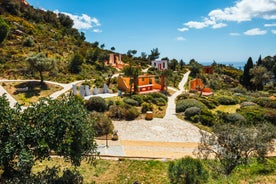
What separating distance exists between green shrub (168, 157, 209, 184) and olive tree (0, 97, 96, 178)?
415 centimetres

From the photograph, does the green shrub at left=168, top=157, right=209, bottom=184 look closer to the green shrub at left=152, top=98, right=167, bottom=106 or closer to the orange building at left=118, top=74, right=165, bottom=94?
the green shrub at left=152, top=98, right=167, bottom=106

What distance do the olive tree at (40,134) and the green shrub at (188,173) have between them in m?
4.15

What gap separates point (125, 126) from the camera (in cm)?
2312

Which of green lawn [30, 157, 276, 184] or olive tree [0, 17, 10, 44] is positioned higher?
olive tree [0, 17, 10, 44]

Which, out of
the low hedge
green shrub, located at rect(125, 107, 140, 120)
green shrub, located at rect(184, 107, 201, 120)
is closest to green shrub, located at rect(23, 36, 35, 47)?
the low hedge

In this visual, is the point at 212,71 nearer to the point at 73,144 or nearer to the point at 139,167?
the point at 139,167

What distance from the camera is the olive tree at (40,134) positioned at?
925cm

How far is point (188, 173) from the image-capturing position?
33.4 feet

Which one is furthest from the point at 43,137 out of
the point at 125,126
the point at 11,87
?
the point at 11,87

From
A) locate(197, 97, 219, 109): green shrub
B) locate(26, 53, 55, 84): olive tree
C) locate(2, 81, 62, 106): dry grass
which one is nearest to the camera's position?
locate(2, 81, 62, 106): dry grass

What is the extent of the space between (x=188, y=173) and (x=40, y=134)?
21.1 feet

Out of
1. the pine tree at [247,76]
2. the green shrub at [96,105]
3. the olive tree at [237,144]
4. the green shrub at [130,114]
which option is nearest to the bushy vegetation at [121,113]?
the green shrub at [130,114]

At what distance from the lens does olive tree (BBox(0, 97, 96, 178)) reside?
9.25m

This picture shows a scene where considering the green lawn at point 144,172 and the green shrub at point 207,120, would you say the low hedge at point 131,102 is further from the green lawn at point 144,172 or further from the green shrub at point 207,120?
the green lawn at point 144,172
